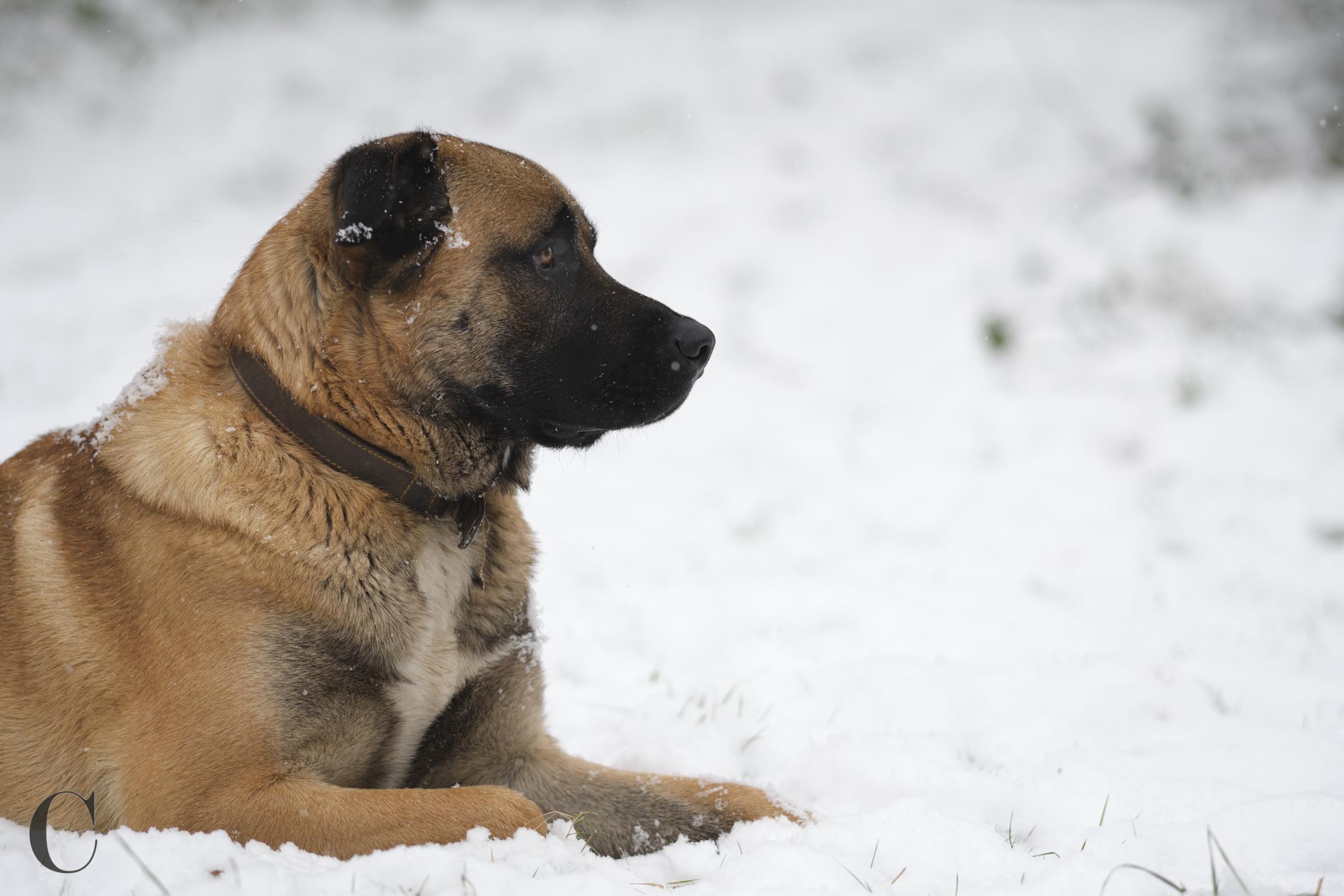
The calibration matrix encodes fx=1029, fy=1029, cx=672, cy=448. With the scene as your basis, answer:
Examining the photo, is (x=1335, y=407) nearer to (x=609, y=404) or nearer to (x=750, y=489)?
(x=750, y=489)

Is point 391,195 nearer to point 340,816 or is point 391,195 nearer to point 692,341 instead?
point 692,341

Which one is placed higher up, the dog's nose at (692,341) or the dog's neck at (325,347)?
the dog's nose at (692,341)

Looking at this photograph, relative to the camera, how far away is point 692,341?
2.91 meters

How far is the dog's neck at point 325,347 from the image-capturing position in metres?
2.55

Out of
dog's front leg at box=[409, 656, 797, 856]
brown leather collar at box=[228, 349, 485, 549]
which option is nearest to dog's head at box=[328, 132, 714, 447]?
brown leather collar at box=[228, 349, 485, 549]

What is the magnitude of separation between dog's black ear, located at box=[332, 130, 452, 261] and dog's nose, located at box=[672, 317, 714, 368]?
711 mm

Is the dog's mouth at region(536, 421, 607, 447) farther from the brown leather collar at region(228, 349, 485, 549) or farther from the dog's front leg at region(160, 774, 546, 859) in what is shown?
the dog's front leg at region(160, 774, 546, 859)

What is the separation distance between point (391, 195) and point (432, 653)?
1.14 metres

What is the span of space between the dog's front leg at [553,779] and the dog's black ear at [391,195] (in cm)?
117

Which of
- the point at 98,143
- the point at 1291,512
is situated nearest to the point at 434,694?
the point at 1291,512

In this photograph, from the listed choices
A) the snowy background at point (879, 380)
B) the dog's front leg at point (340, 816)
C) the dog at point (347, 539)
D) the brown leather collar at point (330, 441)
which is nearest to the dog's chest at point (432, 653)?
the dog at point (347, 539)

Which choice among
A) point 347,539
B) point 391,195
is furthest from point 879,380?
point 347,539

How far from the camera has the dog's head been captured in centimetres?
261

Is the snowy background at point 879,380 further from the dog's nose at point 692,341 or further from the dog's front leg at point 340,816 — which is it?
→ the dog's nose at point 692,341
